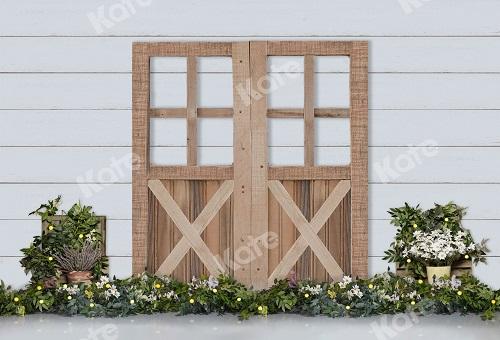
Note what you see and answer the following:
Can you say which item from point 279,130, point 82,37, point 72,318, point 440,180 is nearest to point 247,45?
point 279,130

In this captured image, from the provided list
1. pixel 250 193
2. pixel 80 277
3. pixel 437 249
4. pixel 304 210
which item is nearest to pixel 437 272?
pixel 437 249

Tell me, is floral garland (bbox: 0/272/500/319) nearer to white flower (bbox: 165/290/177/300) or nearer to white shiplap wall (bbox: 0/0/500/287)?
white flower (bbox: 165/290/177/300)

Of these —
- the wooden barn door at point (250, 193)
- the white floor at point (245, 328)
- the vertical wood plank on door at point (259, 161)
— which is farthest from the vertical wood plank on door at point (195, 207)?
the white floor at point (245, 328)

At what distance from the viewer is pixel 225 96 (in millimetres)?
6750

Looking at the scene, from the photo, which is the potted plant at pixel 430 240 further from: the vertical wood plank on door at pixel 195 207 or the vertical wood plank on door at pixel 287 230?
the vertical wood plank on door at pixel 195 207

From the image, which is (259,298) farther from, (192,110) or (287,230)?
(192,110)

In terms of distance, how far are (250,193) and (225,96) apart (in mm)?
797

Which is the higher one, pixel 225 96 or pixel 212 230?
pixel 225 96

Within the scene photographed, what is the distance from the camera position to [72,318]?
6.22 metres

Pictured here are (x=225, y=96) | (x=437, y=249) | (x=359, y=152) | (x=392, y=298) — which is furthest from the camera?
(x=225, y=96)

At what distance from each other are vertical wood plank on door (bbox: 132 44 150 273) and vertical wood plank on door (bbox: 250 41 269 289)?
84 cm

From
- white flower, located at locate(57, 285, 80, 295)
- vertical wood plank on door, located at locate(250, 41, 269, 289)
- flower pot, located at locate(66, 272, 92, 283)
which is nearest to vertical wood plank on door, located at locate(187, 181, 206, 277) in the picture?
vertical wood plank on door, located at locate(250, 41, 269, 289)

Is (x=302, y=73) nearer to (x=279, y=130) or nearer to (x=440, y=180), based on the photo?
(x=279, y=130)

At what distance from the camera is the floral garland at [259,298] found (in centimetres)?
627
